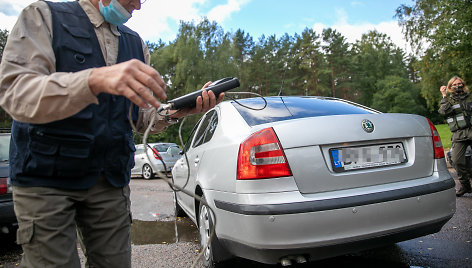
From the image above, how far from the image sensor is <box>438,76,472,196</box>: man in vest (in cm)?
541

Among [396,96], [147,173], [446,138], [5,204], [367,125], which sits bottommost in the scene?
[446,138]

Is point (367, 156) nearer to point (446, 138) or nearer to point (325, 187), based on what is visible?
point (325, 187)

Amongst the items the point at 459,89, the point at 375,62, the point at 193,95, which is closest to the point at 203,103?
the point at 193,95

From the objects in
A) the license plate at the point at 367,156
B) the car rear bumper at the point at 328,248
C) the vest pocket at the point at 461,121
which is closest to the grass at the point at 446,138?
the vest pocket at the point at 461,121

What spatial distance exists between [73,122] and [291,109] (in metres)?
1.98

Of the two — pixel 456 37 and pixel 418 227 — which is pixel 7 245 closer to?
pixel 418 227

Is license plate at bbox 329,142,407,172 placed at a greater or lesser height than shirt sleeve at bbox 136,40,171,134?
lesser

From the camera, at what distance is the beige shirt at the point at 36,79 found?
3.32ft

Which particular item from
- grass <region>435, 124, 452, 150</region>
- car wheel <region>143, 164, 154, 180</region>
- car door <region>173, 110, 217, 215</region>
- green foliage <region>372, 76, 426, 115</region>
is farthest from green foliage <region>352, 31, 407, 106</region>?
car door <region>173, 110, 217, 215</region>

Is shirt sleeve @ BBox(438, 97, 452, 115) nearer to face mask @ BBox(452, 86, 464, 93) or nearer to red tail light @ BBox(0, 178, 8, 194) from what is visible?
face mask @ BBox(452, 86, 464, 93)

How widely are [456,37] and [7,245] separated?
81.5 ft

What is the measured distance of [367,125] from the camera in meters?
2.43

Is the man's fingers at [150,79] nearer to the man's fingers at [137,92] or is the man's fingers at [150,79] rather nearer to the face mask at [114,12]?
the man's fingers at [137,92]

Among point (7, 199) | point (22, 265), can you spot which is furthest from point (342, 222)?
point (7, 199)
